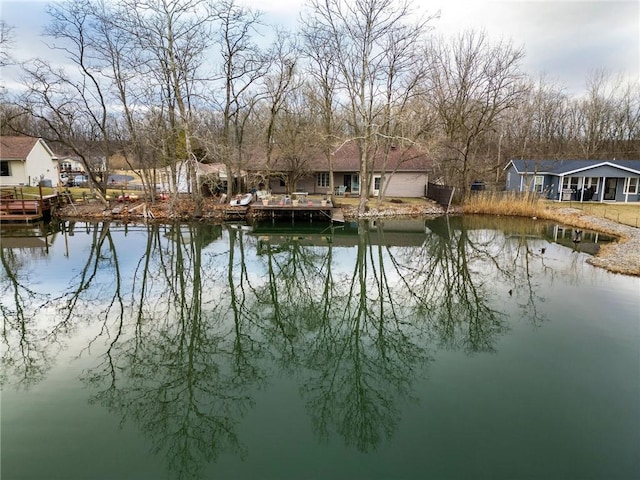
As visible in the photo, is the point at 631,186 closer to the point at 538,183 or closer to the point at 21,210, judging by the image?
the point at 538,183

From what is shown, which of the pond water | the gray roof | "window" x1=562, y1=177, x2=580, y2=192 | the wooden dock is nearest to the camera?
the pond water

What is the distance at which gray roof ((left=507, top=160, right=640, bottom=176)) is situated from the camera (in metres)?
24.8

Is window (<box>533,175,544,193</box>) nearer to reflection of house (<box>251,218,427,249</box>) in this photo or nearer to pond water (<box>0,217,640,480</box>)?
reflection of house (<box>251,218,427,249</box>)

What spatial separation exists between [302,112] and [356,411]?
25142 millimetres

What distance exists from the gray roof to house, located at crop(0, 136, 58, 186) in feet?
114

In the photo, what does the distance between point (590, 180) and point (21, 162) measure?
128 feet

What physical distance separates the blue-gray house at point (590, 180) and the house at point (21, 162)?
112ft

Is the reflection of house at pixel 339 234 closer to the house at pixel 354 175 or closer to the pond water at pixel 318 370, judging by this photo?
the pond water at pixel 318 370

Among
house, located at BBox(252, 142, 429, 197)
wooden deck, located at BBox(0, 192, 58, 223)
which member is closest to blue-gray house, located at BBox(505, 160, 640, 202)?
house, located at BBox(252, 142, 429, 197)

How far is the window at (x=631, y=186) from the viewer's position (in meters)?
25.2

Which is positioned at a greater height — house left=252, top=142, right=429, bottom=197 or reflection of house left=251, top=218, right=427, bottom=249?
house left=252, top=142, right=429, bottom=197

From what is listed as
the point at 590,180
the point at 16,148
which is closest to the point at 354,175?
the point at 590,180

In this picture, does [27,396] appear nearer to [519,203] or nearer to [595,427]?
[595,427]

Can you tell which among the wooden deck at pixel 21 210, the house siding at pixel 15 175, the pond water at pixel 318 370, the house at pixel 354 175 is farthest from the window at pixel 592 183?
the house siding at pixel 15 175
